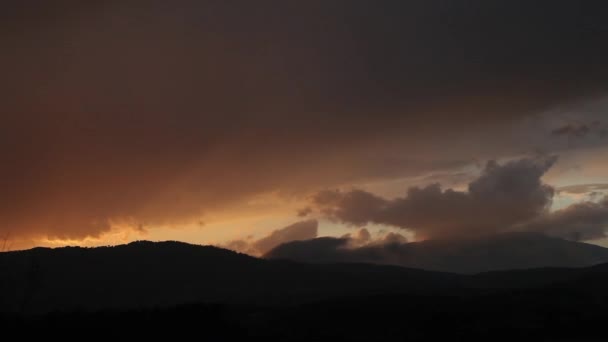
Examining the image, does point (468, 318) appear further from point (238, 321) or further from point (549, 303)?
point (238, 321)

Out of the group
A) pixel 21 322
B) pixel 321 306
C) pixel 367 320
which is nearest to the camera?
pixel 21 322

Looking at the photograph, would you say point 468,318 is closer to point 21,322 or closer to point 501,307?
point 501,307

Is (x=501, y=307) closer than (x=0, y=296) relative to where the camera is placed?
Yes

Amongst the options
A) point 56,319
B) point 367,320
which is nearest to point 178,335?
point 56,319

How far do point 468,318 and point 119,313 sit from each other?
1990 inches

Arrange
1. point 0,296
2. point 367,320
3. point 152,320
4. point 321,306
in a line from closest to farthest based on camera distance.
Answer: point 152,320 < point 367,320 < point 321,306 < point 0,296

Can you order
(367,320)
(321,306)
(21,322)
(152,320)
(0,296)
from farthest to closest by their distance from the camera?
(0,296)
(321,306)
(367,320)
(152,320)
(21,322)

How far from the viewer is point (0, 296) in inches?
7062

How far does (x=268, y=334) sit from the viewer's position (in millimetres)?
84062

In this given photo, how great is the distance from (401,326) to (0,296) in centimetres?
13552

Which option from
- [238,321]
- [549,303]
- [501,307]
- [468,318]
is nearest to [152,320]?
[238,321]

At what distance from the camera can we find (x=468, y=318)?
9131cm

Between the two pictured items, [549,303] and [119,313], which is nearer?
[119,313]

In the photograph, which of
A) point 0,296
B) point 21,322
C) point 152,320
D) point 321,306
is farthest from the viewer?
point 0,296
